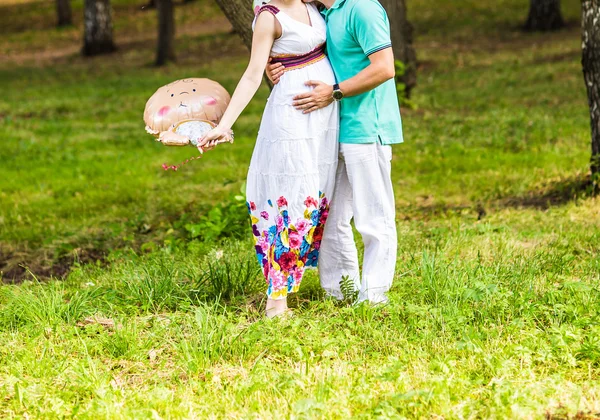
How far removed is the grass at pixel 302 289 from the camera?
3480 millimetres

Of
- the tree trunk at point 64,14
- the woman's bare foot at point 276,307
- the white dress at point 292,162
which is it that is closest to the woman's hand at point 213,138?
the white dress at point 292,162

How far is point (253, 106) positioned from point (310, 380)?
10.4 metres

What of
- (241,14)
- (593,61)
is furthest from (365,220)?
(593,61)

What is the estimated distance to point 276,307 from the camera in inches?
169

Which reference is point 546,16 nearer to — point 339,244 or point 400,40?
point 400,40

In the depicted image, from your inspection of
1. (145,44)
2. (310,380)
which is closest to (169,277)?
(310,380)

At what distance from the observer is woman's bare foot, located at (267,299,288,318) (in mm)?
4293

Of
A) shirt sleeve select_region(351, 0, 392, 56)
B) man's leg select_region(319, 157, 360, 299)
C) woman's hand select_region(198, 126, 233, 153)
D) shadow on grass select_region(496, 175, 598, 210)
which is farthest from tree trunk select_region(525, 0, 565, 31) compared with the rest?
woman's hand select_region(198, 126, 233, 153)

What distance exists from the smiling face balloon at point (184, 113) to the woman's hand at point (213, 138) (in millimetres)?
39

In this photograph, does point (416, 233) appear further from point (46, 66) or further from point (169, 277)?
point (46, 66)

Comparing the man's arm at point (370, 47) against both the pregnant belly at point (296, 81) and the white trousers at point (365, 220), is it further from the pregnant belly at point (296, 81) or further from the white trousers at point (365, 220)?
the white trousers at point (365, 220)

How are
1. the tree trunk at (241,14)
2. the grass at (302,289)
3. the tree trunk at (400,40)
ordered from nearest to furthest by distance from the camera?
the grass at (302,289) → the tree trunk at (241,14) → the tree trunk at (400,40)

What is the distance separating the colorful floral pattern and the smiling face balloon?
0.50 metres

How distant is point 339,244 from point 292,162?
2.00ft
